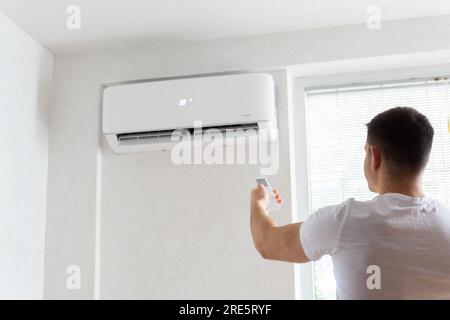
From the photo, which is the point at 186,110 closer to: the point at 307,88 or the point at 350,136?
the point at 307,88

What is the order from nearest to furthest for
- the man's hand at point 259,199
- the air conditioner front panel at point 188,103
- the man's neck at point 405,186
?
the man's neck at point 405,186 → the man's hand at point 259,199 → the air conditioner front panel at point 188,103

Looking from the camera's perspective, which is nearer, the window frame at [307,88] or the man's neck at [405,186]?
the man's neck at [405,186]

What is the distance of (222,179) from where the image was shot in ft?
8.68

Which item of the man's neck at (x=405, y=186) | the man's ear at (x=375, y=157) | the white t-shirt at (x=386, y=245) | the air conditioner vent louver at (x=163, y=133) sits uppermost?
the air conditioner vent louver at (x=163, y=133)

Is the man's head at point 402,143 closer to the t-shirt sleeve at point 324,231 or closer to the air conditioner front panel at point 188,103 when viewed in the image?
the t-shirt sleeve at point 324,231

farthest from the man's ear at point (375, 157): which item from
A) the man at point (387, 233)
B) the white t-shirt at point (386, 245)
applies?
the white t-shirt at point (386, 245)

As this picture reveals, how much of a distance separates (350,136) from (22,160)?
1456 mm

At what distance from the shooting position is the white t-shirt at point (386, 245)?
1.15 m

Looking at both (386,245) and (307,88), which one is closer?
(386,245)

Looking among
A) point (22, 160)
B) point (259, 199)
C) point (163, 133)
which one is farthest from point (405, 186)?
point (22, 160)

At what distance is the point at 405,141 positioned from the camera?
4.28 feet

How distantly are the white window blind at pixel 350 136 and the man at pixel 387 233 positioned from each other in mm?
1318
